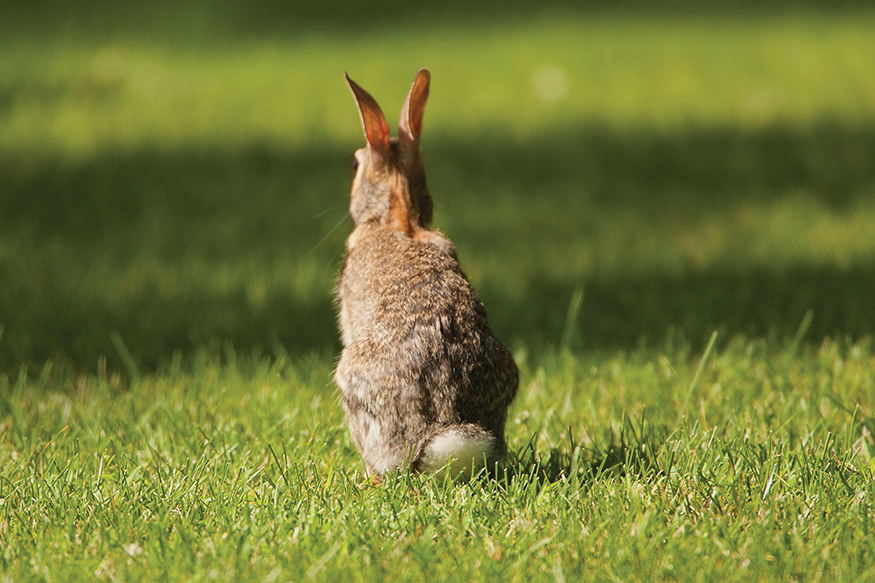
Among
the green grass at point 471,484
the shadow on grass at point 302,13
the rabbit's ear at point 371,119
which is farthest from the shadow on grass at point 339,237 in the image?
the shadow on grass at point 302,13

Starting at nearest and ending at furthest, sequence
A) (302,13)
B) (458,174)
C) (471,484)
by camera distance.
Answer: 1. (471,484)
2. (458,174)
3. (302,13)

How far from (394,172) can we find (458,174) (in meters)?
3.37

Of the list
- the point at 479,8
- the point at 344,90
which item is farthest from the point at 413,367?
the point at 479,8

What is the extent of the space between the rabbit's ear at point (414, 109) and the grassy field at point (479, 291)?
975mm

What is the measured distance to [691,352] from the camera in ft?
14.3

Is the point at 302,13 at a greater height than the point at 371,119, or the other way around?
the point at 302,13

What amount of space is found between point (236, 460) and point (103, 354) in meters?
1.60

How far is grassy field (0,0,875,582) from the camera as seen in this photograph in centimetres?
258

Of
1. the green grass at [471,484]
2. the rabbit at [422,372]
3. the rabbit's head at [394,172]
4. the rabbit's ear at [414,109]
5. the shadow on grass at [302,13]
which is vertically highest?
the shadow on grass at [302,13]

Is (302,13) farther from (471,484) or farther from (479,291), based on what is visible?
(471,484)

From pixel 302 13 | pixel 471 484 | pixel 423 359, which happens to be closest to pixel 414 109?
pixel 423 359

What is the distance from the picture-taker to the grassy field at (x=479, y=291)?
8.47ft

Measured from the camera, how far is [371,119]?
3.66 m

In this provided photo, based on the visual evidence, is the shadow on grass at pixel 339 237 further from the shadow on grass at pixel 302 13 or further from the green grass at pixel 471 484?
the shadow on grass at pixel 302 13
